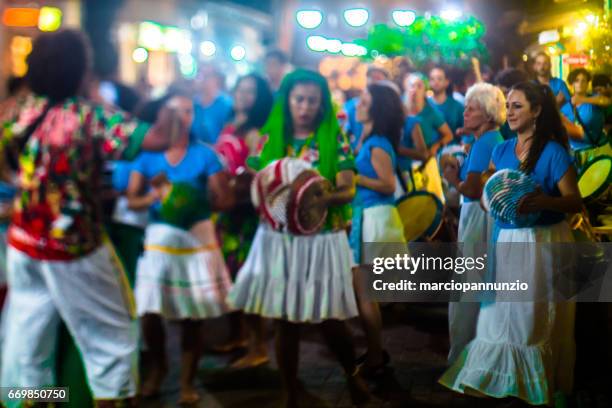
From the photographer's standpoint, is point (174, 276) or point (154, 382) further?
point (154, 382)

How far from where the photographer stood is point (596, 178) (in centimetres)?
329

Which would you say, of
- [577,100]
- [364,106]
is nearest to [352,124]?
[364,106]

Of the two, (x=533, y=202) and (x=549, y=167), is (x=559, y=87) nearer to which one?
(x=549, y=167)

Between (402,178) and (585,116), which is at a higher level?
(585,116)

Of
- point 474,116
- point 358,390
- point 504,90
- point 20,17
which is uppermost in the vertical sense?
point 20,17

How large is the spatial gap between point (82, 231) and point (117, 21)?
972 mm

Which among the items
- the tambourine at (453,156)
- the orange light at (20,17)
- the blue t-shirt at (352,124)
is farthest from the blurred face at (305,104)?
the orange light at (20,17)

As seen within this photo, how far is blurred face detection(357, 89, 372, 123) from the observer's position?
12.1 feet

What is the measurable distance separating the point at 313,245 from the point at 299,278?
0.52ft

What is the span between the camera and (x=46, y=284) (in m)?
3.49

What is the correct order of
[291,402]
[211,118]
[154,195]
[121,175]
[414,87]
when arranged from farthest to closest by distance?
1. [211,118]
2. [154,195]
3. [121,175]
4. [291,402]
5. [414,87]

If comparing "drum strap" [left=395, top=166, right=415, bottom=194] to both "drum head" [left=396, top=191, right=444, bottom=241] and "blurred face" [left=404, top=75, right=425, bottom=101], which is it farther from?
"blurred face" [left=404, top=75, right=425, bottom=101]

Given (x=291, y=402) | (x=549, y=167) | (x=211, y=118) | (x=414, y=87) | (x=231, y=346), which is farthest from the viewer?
(x=231, y=346)

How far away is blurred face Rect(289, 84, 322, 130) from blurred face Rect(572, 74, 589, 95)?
41.5 inches
